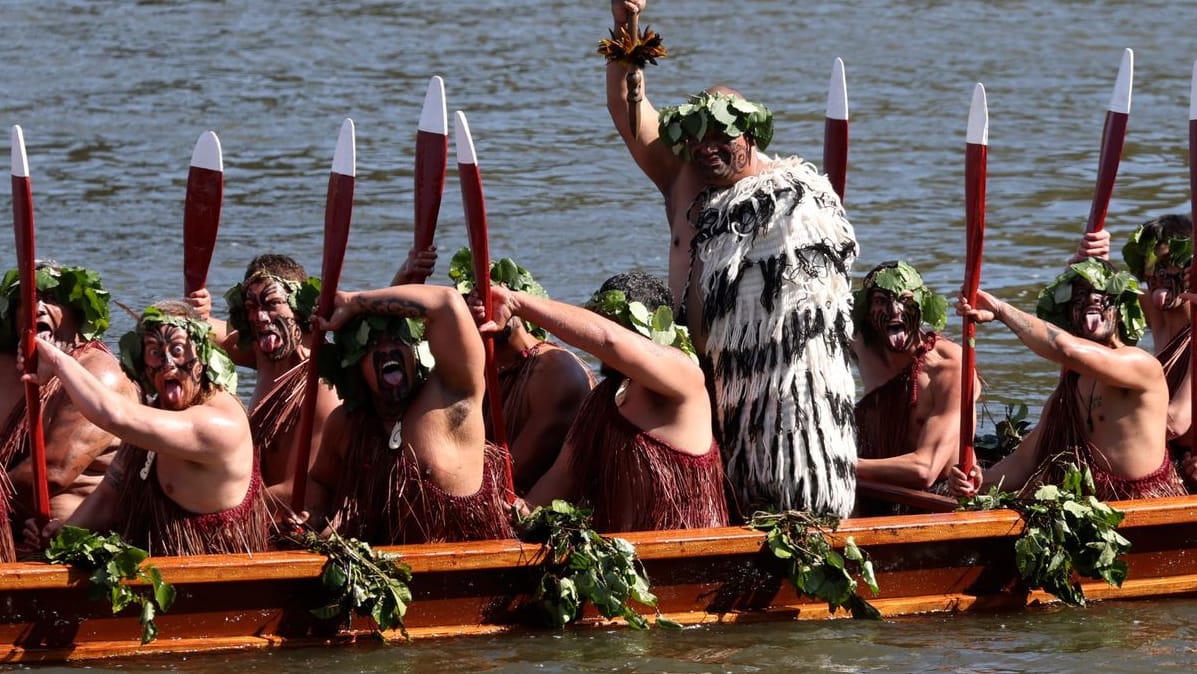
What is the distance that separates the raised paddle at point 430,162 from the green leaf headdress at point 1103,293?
2.06m

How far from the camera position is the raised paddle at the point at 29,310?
248 inches

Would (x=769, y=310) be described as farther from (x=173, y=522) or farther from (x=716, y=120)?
(x=173, y=522)

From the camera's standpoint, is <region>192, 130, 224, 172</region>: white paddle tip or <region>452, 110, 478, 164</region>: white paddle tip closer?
<region>452, 110, 478, 164</region>: white paddle tip

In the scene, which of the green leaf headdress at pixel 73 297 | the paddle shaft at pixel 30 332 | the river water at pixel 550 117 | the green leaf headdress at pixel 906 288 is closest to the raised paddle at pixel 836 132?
the green leaf headdress at pixel 906 288

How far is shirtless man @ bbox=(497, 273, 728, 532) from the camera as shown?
21.1 feet

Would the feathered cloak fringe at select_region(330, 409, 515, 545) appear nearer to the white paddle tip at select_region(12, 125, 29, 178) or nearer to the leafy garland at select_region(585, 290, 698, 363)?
the leafy garland at select_region(585, 290, 698, 363)

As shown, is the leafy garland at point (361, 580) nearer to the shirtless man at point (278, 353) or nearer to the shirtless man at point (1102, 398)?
the shirtless man at point (278, 353)

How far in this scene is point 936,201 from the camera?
16234 millimetres

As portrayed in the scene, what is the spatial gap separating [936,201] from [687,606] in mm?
9881

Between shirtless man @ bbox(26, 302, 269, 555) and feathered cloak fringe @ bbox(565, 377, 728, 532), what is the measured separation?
3.34ft

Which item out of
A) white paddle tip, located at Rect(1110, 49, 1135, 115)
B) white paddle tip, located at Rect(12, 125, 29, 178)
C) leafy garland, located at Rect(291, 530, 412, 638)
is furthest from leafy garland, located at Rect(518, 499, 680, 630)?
white paddle tip, located at Rect(1110, 49, 1135, 115)

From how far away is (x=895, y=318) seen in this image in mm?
7562

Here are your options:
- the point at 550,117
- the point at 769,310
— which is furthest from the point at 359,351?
the point at 550,117

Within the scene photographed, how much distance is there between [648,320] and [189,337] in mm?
1358
